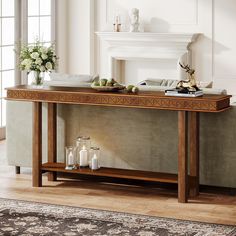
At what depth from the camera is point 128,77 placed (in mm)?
10656

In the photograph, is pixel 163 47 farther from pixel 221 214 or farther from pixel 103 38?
pixel 221 214

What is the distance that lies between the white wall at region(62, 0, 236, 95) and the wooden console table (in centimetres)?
366

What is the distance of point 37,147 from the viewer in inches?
263

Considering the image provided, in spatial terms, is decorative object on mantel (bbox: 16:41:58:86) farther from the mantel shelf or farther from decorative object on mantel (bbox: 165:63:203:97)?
the mantel shelf

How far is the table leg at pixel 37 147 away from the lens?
664 centimetres

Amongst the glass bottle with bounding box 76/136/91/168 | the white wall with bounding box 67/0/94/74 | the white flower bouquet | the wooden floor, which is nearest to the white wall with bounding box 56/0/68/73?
the white wall with bounding box 67/0/94/74

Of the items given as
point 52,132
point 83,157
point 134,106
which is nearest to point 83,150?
point 83,157

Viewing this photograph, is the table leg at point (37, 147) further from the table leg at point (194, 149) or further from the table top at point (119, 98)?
the table leg at point (194, 149)

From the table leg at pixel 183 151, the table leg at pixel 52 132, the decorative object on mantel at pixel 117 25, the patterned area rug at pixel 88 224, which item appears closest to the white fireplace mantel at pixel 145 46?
the decorative object on mantel at pixel 117 25

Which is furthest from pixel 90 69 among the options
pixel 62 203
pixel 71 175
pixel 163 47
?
pixel 62 203

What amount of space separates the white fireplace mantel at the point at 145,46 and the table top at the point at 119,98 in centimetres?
363

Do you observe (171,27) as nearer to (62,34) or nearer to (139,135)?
(62,34)

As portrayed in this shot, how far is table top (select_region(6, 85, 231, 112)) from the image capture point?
5914mm

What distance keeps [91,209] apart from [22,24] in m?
4.44
